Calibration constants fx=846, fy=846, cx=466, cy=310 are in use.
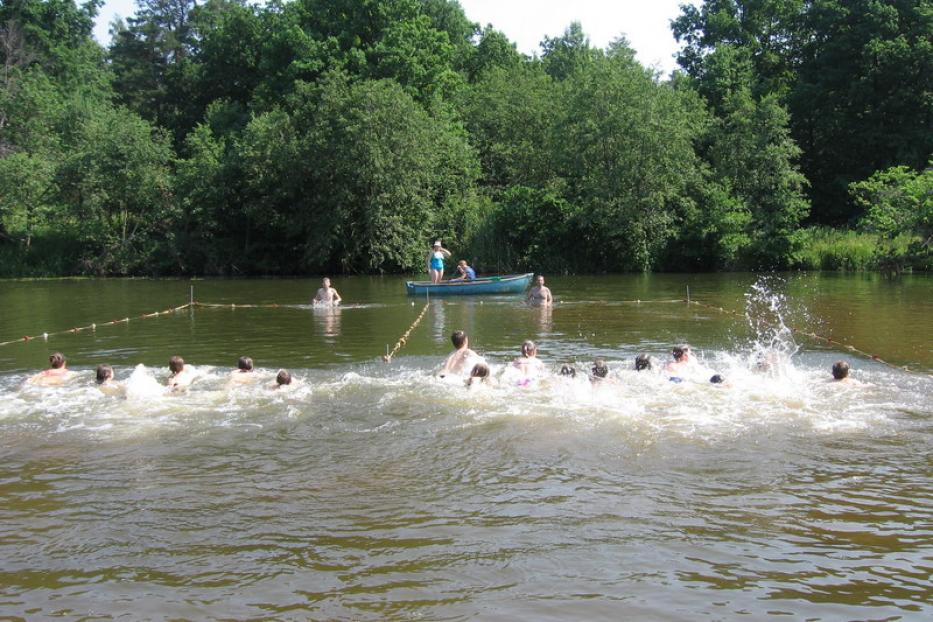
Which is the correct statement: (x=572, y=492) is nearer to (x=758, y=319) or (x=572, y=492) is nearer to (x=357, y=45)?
(x=758, y=319)

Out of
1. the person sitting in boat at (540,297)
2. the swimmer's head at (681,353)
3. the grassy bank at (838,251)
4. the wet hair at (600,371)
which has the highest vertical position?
the grassy bank at (838,251)

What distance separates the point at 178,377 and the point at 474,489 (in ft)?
21.8

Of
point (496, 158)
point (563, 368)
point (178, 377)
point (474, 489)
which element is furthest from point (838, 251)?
point (474, 489)

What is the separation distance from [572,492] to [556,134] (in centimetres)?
3766

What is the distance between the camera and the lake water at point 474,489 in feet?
19.2

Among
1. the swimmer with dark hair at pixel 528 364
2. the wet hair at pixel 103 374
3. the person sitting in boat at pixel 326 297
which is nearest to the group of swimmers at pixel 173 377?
the wet hair at pixel 103 374

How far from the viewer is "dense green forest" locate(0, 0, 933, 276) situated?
138ft

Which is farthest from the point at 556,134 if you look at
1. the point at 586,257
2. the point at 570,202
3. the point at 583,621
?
the point at 583,621

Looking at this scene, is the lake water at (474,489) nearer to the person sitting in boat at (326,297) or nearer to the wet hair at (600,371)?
the wet hair at (600,371)

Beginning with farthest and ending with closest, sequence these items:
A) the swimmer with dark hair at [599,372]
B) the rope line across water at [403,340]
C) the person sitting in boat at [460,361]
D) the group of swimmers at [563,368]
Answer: the rope line across water at [403,340]
the person sitting in boat at [460,361]
the group of swimmers at [563,368]
the swimmer with dark hair at [599,372]

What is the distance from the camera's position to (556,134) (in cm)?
4378

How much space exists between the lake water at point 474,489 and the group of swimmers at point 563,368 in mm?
184

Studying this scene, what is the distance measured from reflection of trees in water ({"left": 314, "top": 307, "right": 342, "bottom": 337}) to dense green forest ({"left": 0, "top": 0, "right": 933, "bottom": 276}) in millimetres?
17946

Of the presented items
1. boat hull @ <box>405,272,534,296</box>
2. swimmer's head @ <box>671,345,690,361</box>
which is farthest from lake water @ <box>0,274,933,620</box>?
boat hull @ <box>405,272,534,296</box>
